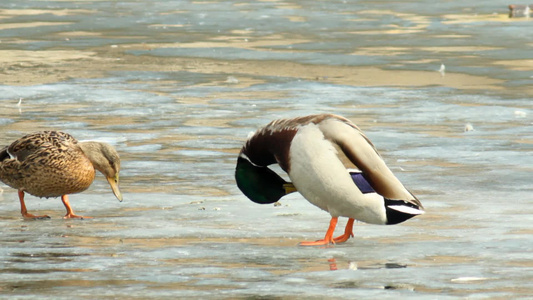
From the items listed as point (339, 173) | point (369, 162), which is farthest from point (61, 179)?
point (369, 162)

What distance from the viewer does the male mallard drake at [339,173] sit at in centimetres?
677

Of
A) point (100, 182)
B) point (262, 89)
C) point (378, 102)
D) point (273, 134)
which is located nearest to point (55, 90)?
point (262, 89)

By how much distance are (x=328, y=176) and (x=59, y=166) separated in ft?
6.32

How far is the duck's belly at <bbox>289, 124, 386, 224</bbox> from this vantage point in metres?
6.81

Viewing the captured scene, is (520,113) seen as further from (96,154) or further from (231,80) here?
(96,154)

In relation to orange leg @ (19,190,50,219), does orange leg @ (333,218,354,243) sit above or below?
above

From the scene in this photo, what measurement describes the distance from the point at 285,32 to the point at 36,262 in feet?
54.5

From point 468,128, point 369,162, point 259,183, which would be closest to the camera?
point 369,162

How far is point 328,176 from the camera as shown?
6.83 metres

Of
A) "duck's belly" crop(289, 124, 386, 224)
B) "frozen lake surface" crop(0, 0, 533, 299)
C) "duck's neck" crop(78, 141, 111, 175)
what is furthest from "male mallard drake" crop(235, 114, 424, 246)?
"duck's neck" crop(78, 141, 111, 175)

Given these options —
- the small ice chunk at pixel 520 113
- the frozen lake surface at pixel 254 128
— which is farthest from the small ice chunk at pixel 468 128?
the small ice chunk at pixel 520 113

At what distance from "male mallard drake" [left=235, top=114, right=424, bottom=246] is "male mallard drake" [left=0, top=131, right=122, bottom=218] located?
4.62 ft

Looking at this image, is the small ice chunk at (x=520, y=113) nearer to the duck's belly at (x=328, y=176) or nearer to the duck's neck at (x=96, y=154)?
the duck's neck at (x=96, y=154)

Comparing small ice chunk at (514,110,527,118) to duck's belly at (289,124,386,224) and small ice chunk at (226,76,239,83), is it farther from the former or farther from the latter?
duck's belly at (289,124,386,224)
